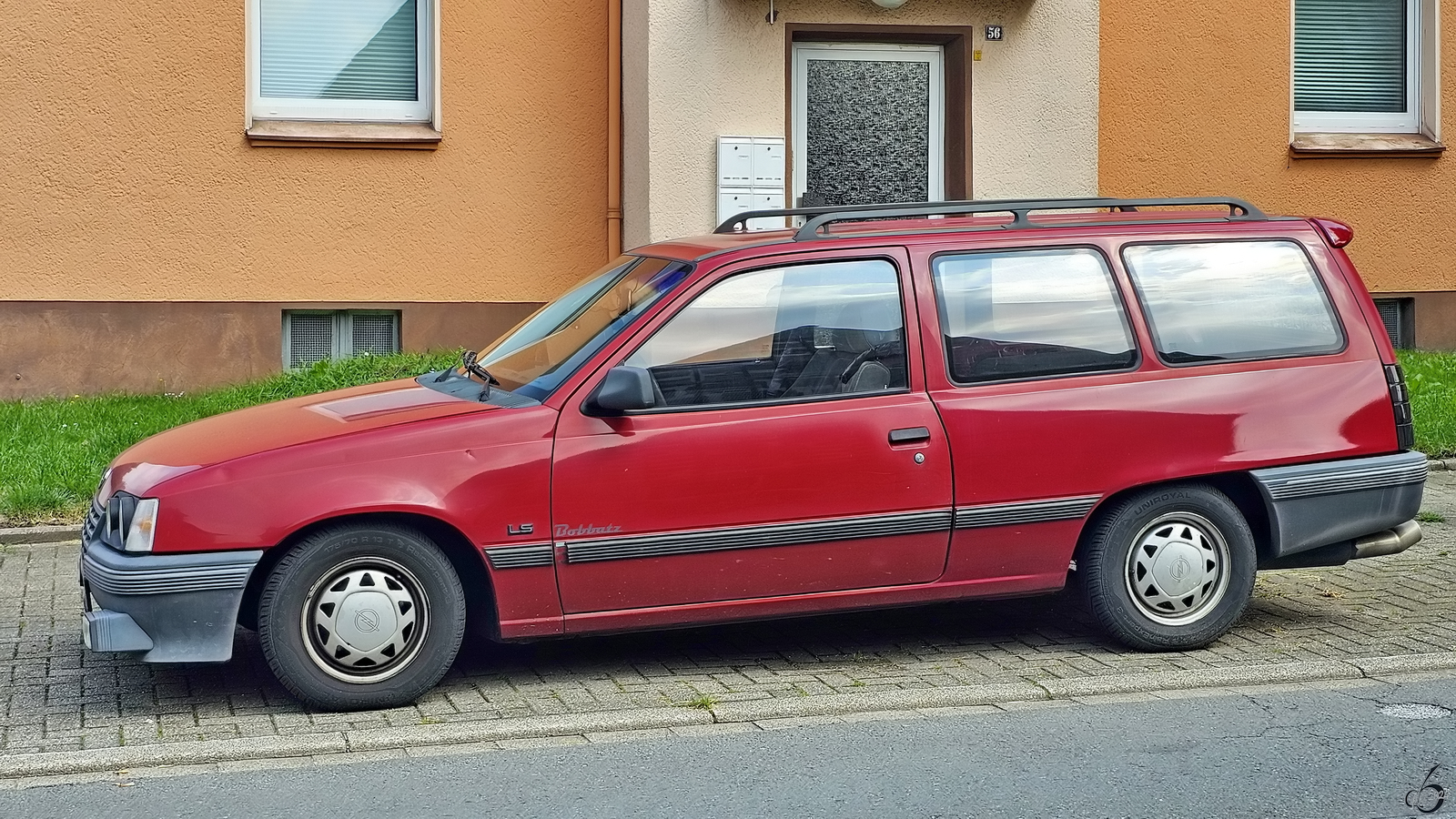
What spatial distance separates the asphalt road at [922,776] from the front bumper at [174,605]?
0.57 metres

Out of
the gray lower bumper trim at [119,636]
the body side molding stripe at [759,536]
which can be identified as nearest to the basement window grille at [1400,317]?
the body side molding stripe at [759,536]

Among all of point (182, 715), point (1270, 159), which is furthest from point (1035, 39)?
point (182, 715)

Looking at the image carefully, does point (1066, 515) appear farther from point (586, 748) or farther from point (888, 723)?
point (586, 748)

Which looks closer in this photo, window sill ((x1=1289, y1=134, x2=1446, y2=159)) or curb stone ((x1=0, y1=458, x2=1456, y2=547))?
curb stone ((x1=0, y1=458, x2=1456, y2=547))

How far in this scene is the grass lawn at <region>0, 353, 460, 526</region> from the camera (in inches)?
332

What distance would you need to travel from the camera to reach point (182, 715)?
525cm

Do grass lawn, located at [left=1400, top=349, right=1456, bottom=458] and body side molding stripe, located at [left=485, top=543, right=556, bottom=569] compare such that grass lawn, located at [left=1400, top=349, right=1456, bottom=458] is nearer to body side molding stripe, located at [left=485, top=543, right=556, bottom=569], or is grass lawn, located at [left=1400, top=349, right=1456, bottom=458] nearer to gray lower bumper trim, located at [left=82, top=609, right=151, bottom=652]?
body side molding stripe, located at [left=485, top=543, right=556, bottom=569]

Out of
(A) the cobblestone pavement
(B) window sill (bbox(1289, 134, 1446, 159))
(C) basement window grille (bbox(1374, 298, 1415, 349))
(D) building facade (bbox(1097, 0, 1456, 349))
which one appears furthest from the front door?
(C) basement window grille (bbox(1374, 298, 1415, 349))

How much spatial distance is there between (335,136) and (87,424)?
2.83 m

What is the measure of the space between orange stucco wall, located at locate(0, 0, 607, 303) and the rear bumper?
7322mm

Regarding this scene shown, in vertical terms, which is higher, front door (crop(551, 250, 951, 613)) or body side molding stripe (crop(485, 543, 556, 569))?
front door (crop(551, 250, 951, 613))

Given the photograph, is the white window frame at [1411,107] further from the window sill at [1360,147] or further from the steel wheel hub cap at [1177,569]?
the steel wheel hub cap at [1177,569]

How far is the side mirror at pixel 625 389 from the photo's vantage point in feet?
17.4

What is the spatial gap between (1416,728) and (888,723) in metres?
1.63
